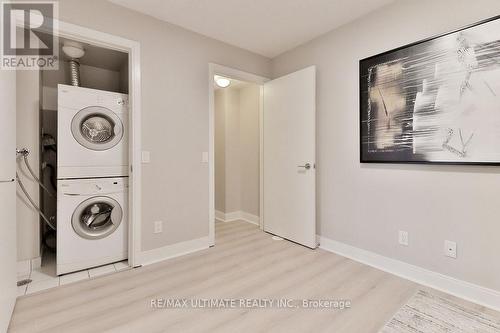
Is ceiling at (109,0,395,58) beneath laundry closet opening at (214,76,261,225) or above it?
above

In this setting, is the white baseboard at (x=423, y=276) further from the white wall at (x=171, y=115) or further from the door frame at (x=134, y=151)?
the door frame at (x=134, y=151)

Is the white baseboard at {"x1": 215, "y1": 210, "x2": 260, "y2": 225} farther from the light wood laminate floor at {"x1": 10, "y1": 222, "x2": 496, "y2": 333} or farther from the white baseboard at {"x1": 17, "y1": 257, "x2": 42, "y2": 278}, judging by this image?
the white baseboard at {"x1": 17, "y1": 257, "x2": 42, "y2": 278}

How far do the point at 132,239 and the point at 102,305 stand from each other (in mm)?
683

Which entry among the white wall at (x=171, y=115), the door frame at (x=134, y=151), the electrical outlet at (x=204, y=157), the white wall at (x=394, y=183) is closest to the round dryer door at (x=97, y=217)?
the door frame at (x=134, y=151)

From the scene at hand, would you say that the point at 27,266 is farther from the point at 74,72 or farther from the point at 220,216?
the point at 220,216

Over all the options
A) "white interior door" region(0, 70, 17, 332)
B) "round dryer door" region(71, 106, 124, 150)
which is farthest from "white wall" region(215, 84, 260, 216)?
"white interior door" region(0, 70, 17, 332)

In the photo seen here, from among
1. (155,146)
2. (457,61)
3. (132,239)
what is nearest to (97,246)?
(132,239)

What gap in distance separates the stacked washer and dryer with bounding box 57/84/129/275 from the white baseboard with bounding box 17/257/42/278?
34 centimetres

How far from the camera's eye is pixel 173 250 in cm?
258

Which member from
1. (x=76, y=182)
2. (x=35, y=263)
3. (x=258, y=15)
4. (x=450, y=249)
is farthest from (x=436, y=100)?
(x=35, y=263)

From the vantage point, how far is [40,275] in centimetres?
216

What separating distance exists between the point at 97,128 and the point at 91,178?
19.1 inches

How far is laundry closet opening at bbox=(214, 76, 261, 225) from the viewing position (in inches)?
158

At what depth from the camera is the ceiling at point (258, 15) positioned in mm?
2203
